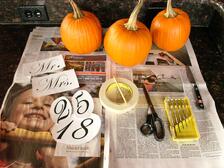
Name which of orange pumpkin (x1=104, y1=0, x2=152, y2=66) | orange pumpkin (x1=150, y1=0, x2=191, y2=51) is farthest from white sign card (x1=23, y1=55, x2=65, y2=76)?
orange pumpkin (x1=150, y1=0, x2=191, y2=51)

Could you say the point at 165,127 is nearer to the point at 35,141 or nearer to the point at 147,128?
the point at 147,128

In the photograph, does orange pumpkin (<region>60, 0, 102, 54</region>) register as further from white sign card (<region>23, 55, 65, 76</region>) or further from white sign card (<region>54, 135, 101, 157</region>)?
white sign card (<region>54, 135, 101, 157</region>)

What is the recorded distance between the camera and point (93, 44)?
2.05ft

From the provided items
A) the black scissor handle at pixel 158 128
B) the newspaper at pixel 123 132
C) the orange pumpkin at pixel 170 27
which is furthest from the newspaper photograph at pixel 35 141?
the orange pumpkin at pixel 170 27

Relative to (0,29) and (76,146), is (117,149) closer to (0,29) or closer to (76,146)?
(76,146)

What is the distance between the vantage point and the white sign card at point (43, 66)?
0.62 m

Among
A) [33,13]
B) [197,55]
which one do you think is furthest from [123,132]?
[33,13]

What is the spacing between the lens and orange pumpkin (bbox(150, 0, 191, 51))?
0.58 m

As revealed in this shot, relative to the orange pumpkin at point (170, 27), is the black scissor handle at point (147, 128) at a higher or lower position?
lower

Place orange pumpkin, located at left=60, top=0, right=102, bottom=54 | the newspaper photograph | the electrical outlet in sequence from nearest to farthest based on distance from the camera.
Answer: the newspaper photograph → orange pumpkin, located at left=60, top=0, right=102, bottom=54 → the electrical outlet

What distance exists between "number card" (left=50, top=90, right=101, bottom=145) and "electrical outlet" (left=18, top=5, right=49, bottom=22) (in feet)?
1.02

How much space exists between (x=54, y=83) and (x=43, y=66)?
0.23 ft

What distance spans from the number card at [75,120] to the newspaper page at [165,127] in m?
0.04

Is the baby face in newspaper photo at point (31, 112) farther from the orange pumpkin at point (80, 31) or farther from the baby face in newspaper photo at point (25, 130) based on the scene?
the orange pumpkin at point (80, 31)
